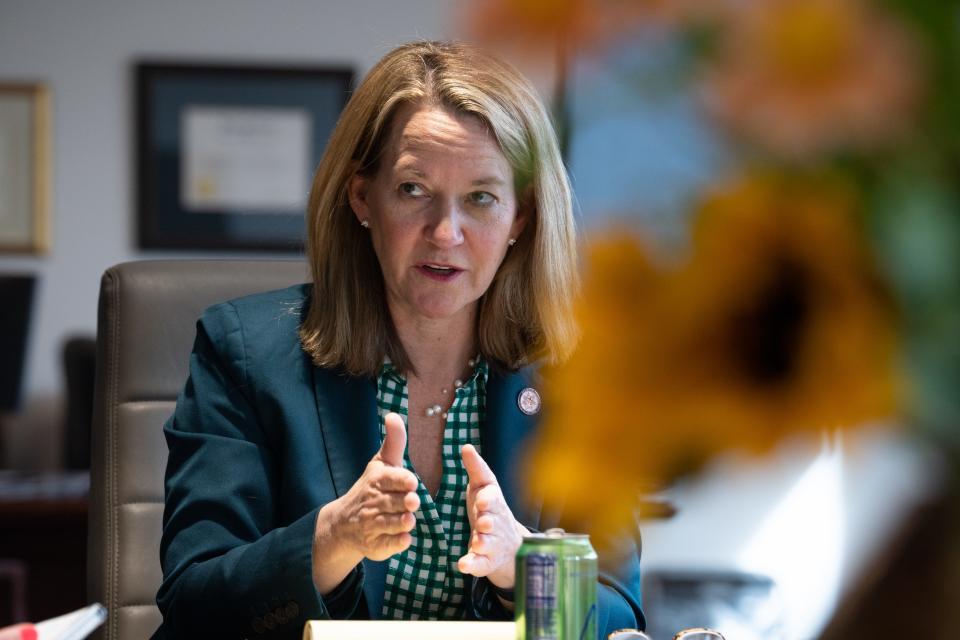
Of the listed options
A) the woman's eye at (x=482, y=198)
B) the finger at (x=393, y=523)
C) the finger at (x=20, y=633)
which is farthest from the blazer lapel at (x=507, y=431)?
the finger at (x=20, y=633)

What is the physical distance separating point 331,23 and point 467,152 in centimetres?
270

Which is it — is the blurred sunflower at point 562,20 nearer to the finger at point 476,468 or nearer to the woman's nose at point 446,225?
the finger at point 476,468

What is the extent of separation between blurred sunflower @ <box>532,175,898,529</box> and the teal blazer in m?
0.98

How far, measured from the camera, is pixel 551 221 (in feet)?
5.24

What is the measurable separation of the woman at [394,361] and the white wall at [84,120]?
2402 millimetres

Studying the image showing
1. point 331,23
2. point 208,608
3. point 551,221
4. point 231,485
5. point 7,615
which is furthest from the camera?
point 331,23

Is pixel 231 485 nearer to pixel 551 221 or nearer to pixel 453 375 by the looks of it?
pixel 453 375

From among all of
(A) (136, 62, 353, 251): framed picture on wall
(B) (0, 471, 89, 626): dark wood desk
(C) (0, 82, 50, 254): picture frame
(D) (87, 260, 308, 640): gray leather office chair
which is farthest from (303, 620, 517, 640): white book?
(C) (0, 82, 50, 254): picture frame

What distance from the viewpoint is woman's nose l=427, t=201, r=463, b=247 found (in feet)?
4.83

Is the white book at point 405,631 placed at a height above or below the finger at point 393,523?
below

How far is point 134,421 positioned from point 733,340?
1437 millimetres

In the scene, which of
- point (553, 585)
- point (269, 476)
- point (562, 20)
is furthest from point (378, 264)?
point (562, 20)

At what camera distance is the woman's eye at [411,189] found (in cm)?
152

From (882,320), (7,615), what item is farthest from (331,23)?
(882,320)
